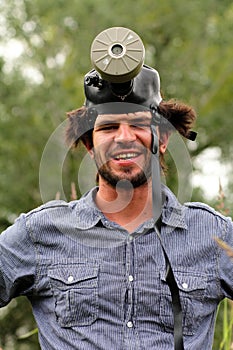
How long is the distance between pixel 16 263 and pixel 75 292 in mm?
235

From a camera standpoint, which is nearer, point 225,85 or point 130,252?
point 130,252

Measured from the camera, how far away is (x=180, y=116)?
4164mm

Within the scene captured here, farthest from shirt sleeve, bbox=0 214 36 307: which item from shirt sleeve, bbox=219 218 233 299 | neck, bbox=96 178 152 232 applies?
shirt sleeve, bbox=219 218 233 299

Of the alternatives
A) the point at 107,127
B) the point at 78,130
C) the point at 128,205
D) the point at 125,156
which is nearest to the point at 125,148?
the point at 125,156

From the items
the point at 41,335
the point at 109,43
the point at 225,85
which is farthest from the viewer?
the point at 225,85

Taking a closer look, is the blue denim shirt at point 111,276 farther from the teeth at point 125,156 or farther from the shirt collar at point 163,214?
the teeth at point 125,156

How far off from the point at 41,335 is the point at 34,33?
16.5 m

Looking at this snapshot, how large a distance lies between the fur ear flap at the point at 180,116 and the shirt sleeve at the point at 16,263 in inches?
31.9

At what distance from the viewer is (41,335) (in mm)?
3625

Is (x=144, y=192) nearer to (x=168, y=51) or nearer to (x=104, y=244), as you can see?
(x=104, y=244)

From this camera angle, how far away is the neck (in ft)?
12.3

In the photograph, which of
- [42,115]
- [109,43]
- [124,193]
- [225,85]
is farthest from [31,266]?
[225,85]

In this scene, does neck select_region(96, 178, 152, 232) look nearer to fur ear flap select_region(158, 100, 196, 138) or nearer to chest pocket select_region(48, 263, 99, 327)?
chest pocket select_region(48, 263, 99, 327)

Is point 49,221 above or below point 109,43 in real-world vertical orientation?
below
